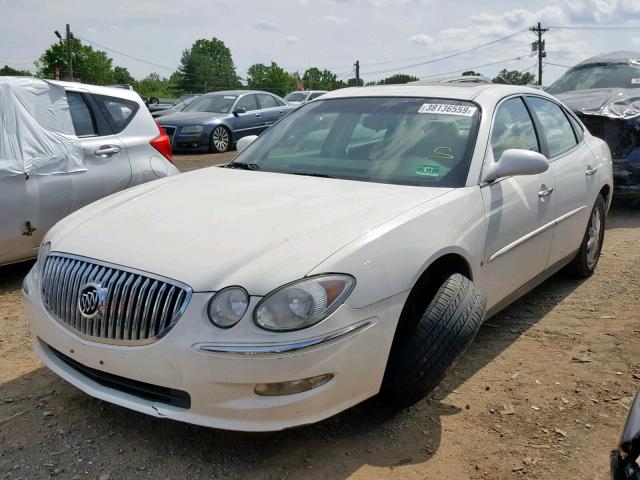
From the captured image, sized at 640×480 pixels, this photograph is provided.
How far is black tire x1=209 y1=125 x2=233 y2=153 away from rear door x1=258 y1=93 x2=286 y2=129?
1.38 m

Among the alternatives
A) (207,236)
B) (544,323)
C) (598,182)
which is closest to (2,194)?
(207,236)

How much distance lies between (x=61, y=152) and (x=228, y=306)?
339 centimetres

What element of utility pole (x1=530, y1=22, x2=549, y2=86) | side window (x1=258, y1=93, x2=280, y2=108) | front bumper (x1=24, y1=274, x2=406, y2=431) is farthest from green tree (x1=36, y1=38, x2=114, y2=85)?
front bumper (x1=24, y1=274, x2=406, y2=431)

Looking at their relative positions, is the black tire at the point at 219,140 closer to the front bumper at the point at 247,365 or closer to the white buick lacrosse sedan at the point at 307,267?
the white buick lacrosse sedan at the point at 307,267

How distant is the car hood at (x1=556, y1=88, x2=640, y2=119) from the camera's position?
7.76 m

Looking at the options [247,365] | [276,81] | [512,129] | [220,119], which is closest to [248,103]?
[220,119]

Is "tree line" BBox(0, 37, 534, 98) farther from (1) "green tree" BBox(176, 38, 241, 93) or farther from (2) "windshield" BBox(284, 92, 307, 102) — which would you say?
(2) "windshield" BBox(284, 92, 307, 102)

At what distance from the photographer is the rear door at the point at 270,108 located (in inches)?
624

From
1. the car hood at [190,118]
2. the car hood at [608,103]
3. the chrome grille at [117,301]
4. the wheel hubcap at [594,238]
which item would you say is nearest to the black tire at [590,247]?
the wheel hubcap at [594,238]

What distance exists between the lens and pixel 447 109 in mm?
3928

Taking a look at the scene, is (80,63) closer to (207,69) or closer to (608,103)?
(207,69)

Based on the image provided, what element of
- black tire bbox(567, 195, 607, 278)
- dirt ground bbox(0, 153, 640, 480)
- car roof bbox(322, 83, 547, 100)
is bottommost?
dirt ground bbox(0, 153, 640, 480)

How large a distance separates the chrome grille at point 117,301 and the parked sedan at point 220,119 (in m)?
11.5

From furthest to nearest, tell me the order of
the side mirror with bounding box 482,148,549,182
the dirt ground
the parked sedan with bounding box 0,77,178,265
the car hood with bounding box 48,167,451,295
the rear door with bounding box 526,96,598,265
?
the parked sedan with bounding box 0,77,178,265 → the rear door with bounding box 526,96,598,265 → the side mirror with bounding box 482,148,549,182 → the dirt ground → the car hood with bounding box 48,167,451,295
